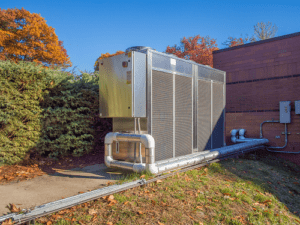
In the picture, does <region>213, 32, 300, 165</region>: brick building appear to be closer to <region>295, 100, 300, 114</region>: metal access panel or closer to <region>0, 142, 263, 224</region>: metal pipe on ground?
<region>295, 100, 300, 114</region>: metal access panel

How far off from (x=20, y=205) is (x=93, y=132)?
11.6 feet

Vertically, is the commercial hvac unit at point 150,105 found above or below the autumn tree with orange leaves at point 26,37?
below

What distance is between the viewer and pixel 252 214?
360 centimetres

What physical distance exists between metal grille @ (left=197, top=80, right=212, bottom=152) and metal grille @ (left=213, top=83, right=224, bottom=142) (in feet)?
1.16

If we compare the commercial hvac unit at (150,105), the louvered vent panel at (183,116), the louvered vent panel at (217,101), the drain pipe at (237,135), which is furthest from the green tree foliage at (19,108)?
the drain pipe at (237,135)

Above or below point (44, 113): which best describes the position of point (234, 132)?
below

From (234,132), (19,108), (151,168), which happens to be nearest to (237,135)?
(234,132)

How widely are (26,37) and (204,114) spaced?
17520mm

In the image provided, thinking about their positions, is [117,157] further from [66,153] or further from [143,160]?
[66,153]

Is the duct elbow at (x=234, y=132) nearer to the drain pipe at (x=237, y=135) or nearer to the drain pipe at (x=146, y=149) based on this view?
the drain pipe at (x=237, y=135)

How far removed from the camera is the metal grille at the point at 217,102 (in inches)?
290

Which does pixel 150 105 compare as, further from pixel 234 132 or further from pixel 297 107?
pixel 297 107

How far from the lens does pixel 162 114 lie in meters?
5.26

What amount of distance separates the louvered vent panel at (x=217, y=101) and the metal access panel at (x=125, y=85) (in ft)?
10.7
